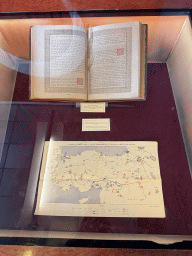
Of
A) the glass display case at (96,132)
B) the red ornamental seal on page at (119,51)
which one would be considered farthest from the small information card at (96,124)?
the red ornamental seal on page at (119,51)

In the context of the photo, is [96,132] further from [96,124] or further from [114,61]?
[114,61]

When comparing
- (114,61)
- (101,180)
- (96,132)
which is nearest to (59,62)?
(114,61)

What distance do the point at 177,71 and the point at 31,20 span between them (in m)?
0.72

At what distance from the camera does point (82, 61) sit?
0.92m

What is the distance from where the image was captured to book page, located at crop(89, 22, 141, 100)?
898 millimetres

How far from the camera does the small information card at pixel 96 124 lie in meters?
0.92

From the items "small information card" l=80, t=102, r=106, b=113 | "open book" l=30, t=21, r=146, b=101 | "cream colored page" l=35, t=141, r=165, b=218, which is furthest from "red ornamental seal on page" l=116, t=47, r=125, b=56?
"cream colored page" l=35, t=141, r=165, b=218

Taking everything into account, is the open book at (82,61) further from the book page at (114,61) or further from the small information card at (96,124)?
the small information card at (96,124)

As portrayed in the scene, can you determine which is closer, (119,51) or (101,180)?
(101,180)

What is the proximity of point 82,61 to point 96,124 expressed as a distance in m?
0.29

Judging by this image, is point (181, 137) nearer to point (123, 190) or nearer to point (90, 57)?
point (123, 190)

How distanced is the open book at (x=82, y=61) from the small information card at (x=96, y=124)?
0.10 metres

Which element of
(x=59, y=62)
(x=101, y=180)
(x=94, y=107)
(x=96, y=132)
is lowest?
(x=101, y=180)

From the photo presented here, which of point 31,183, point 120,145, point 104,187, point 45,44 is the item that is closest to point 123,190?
point 104,187
